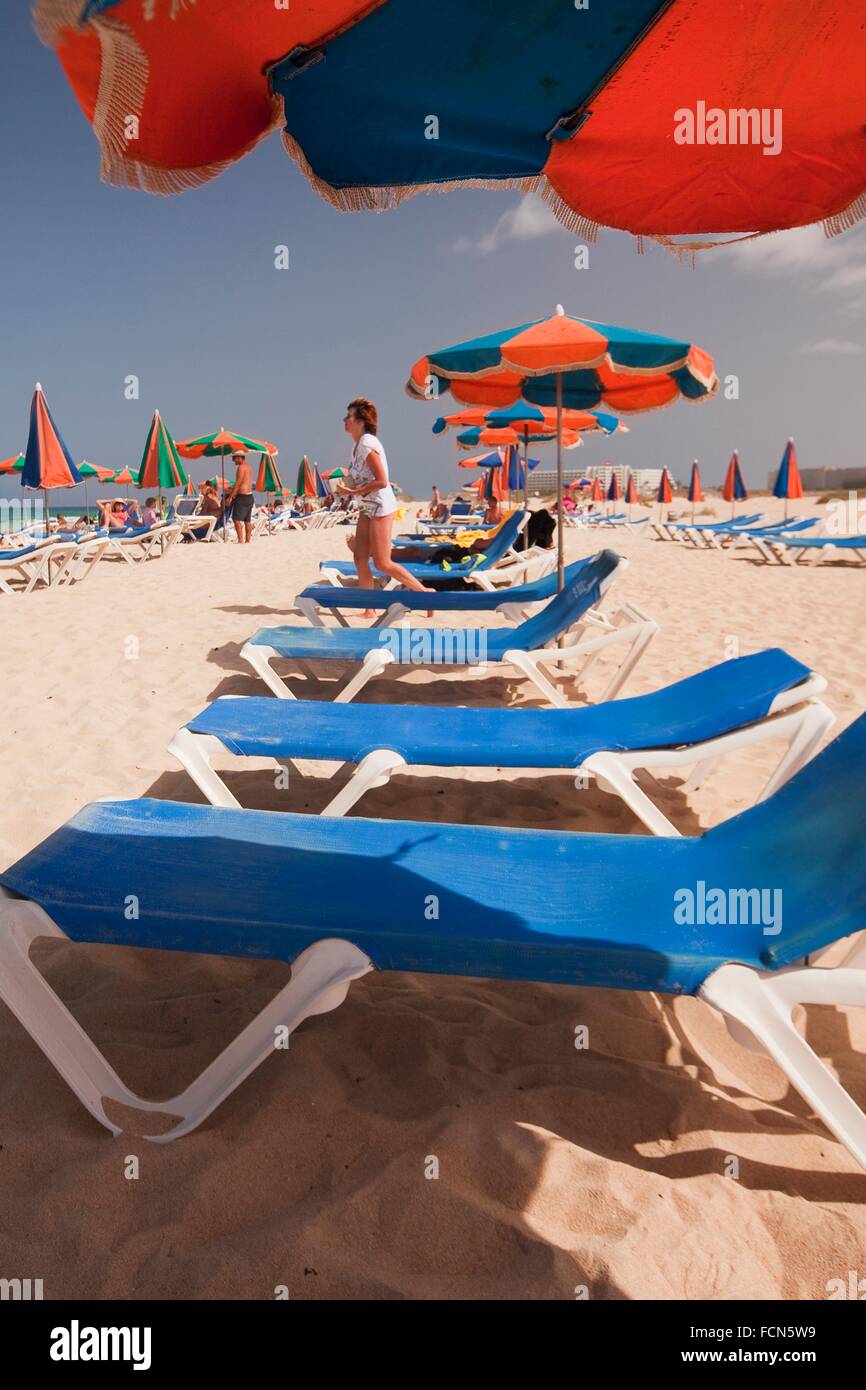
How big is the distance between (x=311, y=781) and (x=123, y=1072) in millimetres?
1648

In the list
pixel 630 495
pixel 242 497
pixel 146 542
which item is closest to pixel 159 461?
pixel 242 497

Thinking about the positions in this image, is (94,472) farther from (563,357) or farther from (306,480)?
(563,357)

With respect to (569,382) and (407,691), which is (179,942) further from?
(569,382)

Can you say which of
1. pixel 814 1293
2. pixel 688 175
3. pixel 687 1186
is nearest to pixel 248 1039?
pixel 687 1186

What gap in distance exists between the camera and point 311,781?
3240mm

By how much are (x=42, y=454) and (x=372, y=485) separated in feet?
21.7

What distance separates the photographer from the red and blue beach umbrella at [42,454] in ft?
32.6

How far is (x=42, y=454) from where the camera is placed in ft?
32.7

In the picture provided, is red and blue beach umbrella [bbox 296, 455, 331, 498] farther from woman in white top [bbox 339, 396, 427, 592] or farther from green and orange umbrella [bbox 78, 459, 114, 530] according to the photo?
woman in white top [bbox 339, 396, 427, 592]

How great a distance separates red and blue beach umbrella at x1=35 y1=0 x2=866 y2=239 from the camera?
4.45ft

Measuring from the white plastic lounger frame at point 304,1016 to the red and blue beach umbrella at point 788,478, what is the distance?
16.8m

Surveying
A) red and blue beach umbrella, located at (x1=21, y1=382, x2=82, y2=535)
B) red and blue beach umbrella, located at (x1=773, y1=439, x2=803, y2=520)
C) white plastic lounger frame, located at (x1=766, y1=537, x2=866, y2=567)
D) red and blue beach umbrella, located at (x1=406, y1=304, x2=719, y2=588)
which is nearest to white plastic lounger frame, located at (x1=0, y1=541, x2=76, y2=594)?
red and blue beach umbrella, located at (x1=21, y1=382, x2=82, y2=535)

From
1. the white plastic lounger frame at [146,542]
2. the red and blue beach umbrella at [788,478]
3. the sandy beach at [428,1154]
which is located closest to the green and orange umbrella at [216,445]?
the white plastic lounger frame at [146,542]

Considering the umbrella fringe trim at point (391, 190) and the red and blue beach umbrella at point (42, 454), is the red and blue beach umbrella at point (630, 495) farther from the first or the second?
the umbrella fringe trim at point (391, 190)
